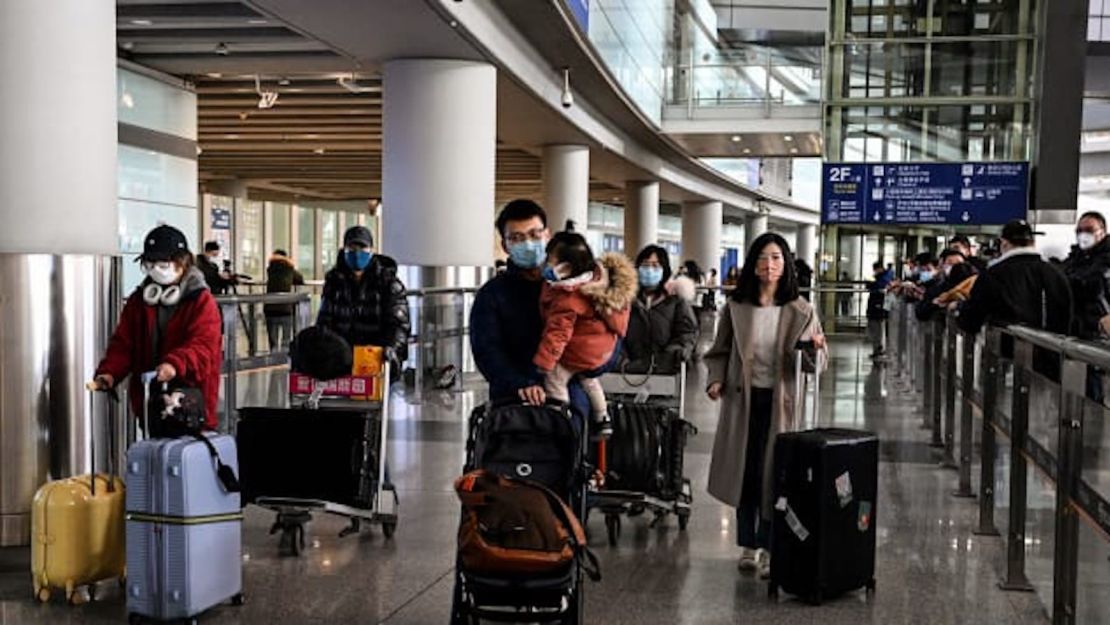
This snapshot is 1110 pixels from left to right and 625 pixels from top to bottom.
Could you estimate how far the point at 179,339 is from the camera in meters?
5.10

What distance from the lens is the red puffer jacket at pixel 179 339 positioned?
5.04 metres

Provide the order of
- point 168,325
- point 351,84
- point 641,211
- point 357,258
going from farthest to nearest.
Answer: point 641,211, point 351,84, point 357,258, point 168,325

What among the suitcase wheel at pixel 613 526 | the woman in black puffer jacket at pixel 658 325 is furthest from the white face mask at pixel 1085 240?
the suitcase wheel at pixel 613 526

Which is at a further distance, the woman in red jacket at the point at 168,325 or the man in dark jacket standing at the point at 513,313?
the woman in red jacket at the point at 168,325

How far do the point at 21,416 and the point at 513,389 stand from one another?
8.76ft

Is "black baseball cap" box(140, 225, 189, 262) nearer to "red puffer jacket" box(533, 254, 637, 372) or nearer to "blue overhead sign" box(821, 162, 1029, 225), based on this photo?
"red puffer jacket" box(533, 254, 637, 372)

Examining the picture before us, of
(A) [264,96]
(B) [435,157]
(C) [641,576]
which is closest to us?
(C) [641,576]

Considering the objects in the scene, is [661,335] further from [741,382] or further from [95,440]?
[95,440]

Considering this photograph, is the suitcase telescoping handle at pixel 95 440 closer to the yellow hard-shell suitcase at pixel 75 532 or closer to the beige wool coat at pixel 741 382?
the yellow hard-shell suitcase at pixel 75 532

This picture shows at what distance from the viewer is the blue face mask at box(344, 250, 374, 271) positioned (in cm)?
682

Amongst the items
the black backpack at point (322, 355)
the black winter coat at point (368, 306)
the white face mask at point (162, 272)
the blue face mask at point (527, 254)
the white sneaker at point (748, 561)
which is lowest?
the white sneaker at point (748, 561)

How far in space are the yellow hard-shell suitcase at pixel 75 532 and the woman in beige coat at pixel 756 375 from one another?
2.77m

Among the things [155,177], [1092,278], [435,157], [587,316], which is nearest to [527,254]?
[587,316]

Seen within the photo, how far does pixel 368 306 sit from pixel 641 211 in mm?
27927
